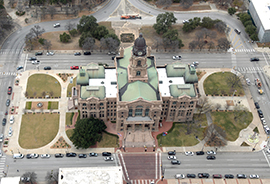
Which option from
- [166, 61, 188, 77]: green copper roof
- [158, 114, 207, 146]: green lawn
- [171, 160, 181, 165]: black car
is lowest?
[171, 160, 181, 165]: black car

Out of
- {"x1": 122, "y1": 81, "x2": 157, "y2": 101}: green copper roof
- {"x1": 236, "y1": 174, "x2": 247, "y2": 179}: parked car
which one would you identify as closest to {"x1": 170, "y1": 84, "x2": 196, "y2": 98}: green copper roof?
{"x1": 122, "y1": 81, "x2": 157, "y2": 101}: green copper roof

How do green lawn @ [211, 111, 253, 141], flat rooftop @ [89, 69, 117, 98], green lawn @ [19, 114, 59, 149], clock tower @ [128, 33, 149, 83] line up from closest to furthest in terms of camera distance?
1. clock tower @ [128, 33, 149, 83]
2. green lawn @ [19, 114, 59, 149]
3. flat rooftop @ [89, 69, 117, 98]
4. green lawn @ [211, 111, 253, 141]

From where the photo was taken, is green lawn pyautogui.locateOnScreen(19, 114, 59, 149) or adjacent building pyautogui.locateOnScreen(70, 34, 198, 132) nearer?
adjacent building pyautogui.locateOnScreen(70, 34, 198, 132)

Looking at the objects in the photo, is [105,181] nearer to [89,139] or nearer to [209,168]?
[89,139]

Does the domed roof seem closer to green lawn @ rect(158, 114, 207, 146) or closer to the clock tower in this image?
the clock tower

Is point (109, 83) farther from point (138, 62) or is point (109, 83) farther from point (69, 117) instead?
point (69, 117)

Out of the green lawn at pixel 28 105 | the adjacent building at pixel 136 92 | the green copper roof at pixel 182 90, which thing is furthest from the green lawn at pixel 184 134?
the green lawn at pixel 28 105

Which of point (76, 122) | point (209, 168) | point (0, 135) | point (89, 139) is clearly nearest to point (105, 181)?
point (89, 139)

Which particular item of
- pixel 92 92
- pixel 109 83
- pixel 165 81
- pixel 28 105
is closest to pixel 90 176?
pixel 92 92
